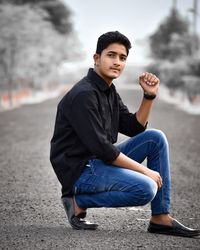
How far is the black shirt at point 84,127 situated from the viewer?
383cm

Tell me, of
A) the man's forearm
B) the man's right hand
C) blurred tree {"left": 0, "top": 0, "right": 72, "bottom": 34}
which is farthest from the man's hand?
blurred tree {"left": 0, "top": 0, "right": 72, "bottom": 34}

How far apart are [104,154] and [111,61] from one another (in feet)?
2.38

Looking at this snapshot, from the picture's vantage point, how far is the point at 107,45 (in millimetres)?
4051

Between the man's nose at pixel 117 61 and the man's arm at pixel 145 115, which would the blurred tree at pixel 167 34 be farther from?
the man's nose at pixel 117 61

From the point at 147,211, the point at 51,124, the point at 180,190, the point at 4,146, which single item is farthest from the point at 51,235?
the point at 51,124

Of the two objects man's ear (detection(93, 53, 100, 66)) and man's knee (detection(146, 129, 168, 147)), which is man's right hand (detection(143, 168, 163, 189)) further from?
man's ear (detection(93, 53, 100, 66))

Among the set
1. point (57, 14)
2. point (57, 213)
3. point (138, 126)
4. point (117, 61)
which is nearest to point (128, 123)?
point (138, 126)

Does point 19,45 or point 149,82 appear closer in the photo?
point 149,82

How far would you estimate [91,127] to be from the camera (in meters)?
3.81

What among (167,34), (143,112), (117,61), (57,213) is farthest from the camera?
(167,34)

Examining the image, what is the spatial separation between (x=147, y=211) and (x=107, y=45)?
181 cm

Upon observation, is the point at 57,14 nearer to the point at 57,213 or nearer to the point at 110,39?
the point at 57,213

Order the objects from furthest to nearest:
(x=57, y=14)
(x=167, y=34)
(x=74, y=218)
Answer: (x=167, y=34) < (x=57, y=14) < (x=74, y=218)

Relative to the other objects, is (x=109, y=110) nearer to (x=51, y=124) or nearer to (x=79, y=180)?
(x=79, y=180)
